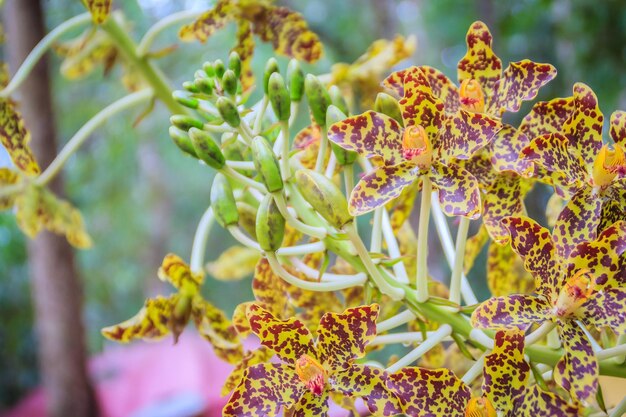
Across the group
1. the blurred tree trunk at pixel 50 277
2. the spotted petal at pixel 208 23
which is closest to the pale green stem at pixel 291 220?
the spotted petal at pixel 208 23

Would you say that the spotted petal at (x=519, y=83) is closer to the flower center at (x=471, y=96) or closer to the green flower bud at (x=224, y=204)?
the flower center at (x=471, y=96)

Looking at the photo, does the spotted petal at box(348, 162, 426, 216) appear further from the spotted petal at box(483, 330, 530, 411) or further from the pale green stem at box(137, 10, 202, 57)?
the pale green stem at box(137, 10, 202, 57)

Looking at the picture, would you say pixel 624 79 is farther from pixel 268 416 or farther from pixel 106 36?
pixel 268 416

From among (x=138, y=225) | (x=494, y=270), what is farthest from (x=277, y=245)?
(x=138, y=225)

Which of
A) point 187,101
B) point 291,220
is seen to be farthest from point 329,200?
point 187,101

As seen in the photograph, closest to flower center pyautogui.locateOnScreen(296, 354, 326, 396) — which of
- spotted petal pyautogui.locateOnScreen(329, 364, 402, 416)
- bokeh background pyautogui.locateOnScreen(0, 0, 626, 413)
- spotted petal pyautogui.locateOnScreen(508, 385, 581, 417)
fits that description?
spotted petal pyautogui.locateOnScreen(329, 364, 402, 416)
